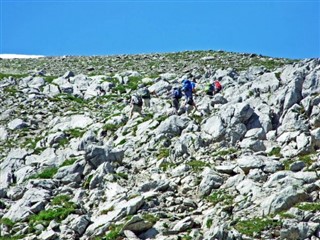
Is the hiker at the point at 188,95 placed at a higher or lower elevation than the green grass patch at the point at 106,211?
higher

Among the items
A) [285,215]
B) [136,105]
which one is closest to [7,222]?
[285,215]

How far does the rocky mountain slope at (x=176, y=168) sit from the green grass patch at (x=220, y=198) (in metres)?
0.06

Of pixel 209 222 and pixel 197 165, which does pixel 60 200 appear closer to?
pixel 197 165

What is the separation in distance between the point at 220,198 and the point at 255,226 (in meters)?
3.34

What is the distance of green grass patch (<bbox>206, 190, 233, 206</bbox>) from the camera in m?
22.3

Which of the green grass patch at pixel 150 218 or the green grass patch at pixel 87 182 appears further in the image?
the green grass patch at pixel 87 182

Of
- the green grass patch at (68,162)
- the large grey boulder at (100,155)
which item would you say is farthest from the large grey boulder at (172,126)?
the green grass patch at (68,162)

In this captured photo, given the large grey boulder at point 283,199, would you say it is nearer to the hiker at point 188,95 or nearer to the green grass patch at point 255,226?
the green grass patch at point 255,226

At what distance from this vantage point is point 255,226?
64.0 feet

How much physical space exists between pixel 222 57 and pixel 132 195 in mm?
57345

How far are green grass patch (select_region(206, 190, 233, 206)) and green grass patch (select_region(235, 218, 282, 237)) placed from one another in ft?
7.29

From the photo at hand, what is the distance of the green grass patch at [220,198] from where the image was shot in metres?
22.3

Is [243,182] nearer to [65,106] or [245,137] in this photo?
[245,137]

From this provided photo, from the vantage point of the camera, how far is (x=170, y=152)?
96.2 ft
